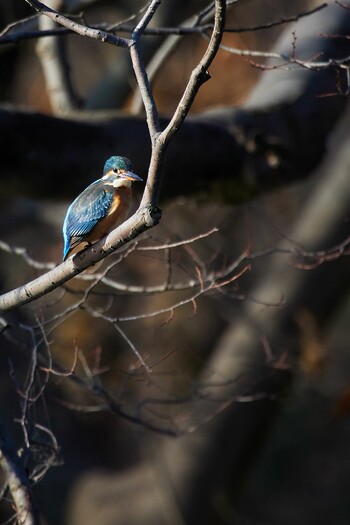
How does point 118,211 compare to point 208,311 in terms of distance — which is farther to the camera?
point 208,311

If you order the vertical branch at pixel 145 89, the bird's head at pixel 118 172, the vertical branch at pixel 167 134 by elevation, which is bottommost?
the vertical branch at pixel 167 134

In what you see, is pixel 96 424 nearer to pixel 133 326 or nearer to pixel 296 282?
pixel 133 326

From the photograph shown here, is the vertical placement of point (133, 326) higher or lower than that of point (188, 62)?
lower

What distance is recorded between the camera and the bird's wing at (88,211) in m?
3.07

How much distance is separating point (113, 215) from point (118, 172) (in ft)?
0.52

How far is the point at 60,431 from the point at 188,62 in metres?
4.11

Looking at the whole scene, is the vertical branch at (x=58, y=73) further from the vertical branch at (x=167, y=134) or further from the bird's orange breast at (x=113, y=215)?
the vertical branch at (x=167, y=134)

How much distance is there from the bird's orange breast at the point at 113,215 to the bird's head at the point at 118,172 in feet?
0.10

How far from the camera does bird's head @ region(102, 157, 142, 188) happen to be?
3025 millimetres

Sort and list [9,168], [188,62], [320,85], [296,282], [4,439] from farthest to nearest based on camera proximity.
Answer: [188,62] < [296,282] < [320,85] < [9,168] < [4,439]

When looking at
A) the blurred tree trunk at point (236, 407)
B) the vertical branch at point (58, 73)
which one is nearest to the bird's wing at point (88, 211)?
the vertical branch at point (58, 73)

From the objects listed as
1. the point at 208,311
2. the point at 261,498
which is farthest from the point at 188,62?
the point at 261,498

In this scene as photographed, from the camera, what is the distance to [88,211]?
309cm

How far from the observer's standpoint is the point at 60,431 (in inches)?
286
